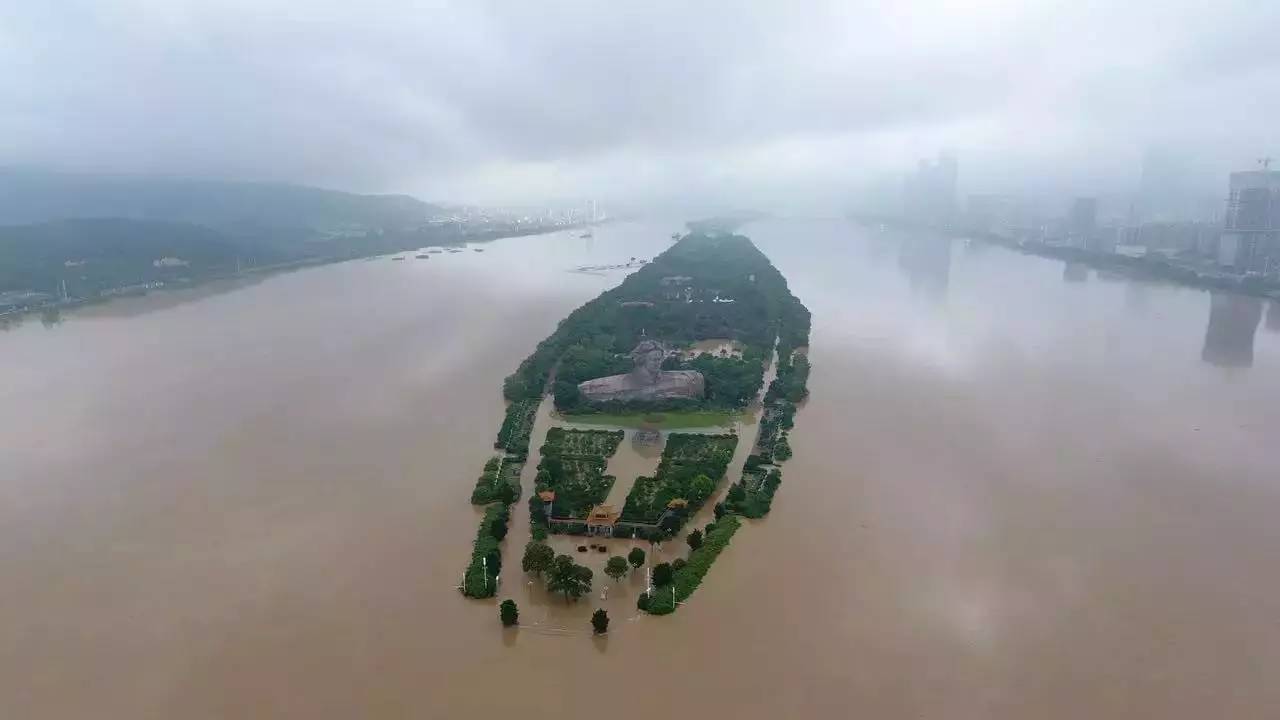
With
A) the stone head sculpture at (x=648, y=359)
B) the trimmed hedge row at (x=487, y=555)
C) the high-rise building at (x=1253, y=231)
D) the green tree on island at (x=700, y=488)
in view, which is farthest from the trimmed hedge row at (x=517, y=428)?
the high-rise building at (x=1253, y=231)

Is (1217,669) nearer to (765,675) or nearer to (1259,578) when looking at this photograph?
(1259,578)

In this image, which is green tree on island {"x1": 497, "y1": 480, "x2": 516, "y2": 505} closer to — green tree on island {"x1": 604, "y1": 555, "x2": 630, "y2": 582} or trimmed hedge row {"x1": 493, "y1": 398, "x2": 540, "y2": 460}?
trimmed hedge row {"x1": 493, "y1": 398, "x2": 540, "y2": 460}

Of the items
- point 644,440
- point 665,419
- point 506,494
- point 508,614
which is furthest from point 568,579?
point 665,419

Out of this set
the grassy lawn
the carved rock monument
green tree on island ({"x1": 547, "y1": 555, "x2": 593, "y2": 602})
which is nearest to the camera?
green tree on island ({"x1": 547, "y1": 555, "x2": 593, "y2": 602})

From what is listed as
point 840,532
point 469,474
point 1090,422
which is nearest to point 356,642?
point 469,474

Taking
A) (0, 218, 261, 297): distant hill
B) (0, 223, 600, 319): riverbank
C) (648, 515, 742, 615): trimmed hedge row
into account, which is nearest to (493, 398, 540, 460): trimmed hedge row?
(648, 515, 742, 615): trimmed hedge row

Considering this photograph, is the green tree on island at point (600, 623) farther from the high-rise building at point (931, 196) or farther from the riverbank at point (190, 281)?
the high-rise building at point (931, 196)

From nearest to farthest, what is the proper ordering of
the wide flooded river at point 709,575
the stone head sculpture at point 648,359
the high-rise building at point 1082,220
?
the wide flooded river at point 709,575
the stone head sculpture at point 648,359
the high-rise building at point 1082,220
